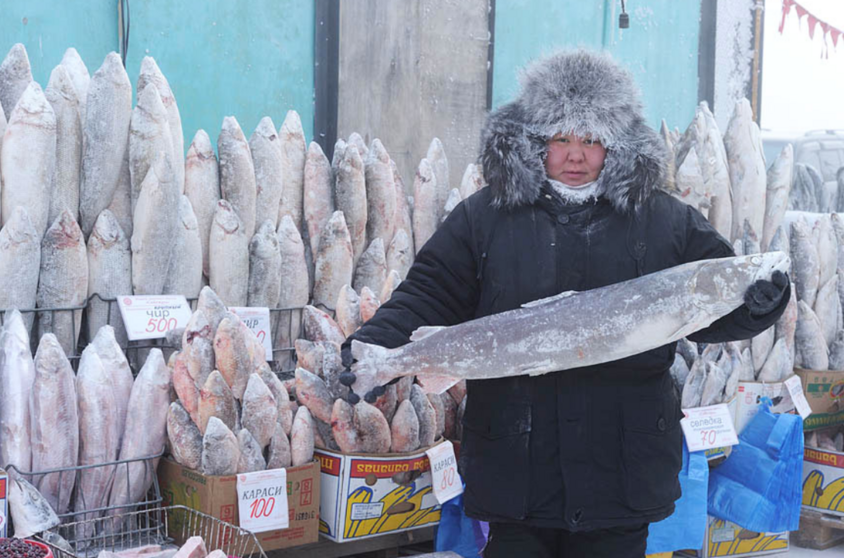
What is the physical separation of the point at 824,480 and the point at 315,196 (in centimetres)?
254

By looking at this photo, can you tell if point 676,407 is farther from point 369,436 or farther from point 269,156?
point 269,156

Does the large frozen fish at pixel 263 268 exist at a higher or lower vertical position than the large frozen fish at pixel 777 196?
lower

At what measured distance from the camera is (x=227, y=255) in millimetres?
3105

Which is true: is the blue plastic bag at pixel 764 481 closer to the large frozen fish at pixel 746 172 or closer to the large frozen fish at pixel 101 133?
the large frozen fish at pixel 746 172

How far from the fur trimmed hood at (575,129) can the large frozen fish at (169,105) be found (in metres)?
1.11

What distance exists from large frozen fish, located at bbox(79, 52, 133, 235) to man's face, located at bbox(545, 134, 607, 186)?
4.66ft

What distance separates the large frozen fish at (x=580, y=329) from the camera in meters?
2.12

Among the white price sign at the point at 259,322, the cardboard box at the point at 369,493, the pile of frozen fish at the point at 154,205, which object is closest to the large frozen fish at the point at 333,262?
the pile of frozen fish at the point at 154,205

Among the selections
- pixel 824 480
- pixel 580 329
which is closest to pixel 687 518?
pixel 824 480

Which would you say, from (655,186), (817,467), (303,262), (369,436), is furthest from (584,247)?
(817,467)

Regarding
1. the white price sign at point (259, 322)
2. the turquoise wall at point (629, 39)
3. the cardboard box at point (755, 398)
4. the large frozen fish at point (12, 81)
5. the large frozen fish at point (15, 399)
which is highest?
the turquoise wall at point (629, 39)

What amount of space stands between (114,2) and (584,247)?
3131 millimetres

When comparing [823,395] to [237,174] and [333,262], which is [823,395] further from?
[237,174]

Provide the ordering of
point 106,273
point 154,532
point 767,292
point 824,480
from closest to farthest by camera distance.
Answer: point 767,292, point 154,532, point 106,273, point 824,480
